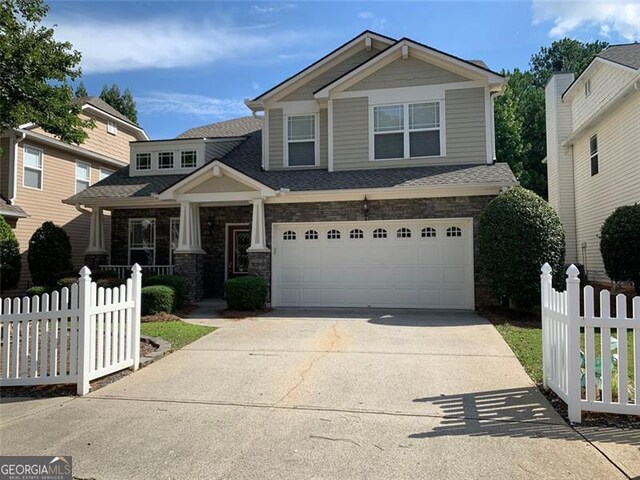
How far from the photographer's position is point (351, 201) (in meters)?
11.8

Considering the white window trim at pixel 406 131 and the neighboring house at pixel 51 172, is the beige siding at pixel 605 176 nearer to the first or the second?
the white window trim at pixel 406 131

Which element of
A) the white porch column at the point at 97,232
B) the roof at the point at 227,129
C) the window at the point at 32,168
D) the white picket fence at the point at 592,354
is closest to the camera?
the white picket fence at the point at 592,354

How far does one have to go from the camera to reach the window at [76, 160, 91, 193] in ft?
59.5

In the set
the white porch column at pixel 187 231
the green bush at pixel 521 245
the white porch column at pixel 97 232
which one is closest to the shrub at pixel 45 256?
the white porch column at pixel 97 232

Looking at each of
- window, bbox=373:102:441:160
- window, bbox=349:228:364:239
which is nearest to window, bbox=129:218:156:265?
window, bbox=349:228:364:239

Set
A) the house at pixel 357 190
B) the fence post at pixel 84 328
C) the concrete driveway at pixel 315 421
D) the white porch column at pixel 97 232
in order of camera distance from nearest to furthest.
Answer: the concrete driveway at pixel 315 421 → the fence post at pixel 84 328 → the house at pixel 357 190 → the white porch column at pixel 97 232

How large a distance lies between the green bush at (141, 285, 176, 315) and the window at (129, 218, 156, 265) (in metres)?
4.42

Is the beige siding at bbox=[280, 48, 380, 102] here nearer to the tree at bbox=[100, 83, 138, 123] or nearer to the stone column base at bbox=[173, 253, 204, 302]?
Result: the stone column base at bbox=[173, 253, 204, 302]

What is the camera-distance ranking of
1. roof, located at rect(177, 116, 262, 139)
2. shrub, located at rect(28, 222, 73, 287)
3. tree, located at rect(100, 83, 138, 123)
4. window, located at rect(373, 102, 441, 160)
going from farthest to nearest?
tree, located at rect(100, 83, 138, 123), roof, located at rect(177, 116, 262, 139), shrub, located at rect(28, 222, 73, 287), window, located at rect(373, 102, 441, 160)

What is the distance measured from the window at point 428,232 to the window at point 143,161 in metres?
9.82

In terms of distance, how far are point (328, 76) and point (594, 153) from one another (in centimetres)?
932

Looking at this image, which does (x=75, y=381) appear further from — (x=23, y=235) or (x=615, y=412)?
(x=23, y=235)

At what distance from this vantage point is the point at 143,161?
51.4ft

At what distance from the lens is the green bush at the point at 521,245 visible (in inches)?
370
